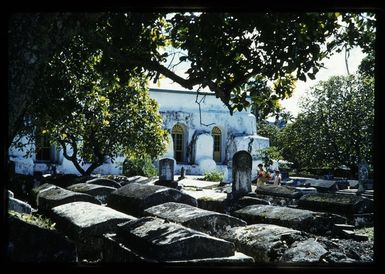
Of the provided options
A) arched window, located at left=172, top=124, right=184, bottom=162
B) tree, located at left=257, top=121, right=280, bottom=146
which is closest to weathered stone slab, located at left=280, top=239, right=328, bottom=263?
arched window, located at left=172, top=124, right=184, bottom=162

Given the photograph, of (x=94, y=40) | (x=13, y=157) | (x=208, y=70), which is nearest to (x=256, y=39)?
(x=208, y=70)

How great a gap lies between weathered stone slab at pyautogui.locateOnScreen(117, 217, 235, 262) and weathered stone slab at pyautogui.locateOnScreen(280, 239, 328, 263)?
3.36 ft

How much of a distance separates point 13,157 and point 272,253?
20.6 m

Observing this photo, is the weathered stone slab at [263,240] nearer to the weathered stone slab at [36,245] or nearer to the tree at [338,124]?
the weathered stone slab at [36,245]

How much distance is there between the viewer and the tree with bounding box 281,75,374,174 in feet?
82.0

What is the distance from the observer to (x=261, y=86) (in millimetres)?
6445

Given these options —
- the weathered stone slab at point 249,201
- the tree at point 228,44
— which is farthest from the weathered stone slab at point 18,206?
the weathered stone slab at point 249,201

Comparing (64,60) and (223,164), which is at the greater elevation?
(64,60)

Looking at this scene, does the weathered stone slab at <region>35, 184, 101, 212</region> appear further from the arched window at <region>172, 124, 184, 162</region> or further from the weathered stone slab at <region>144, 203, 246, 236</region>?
the arched window at <region>172, 124, 184, 162</region>

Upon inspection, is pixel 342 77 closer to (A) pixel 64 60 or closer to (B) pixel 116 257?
(A) pixel 64 60

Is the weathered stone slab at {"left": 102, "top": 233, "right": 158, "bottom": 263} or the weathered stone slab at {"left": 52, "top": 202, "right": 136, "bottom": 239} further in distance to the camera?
the weathered stone slab at {"left": 52, "top": 202, "right": 136, "bottom": 239}

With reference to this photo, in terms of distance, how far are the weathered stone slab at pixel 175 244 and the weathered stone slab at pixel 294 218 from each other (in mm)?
3244

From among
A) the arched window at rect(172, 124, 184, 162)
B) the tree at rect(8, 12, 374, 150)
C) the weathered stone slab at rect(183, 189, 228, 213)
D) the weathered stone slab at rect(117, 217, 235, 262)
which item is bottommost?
the weathered stone slab at rect(183, 189, 228, 213)

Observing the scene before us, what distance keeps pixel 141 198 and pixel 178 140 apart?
2462cm
